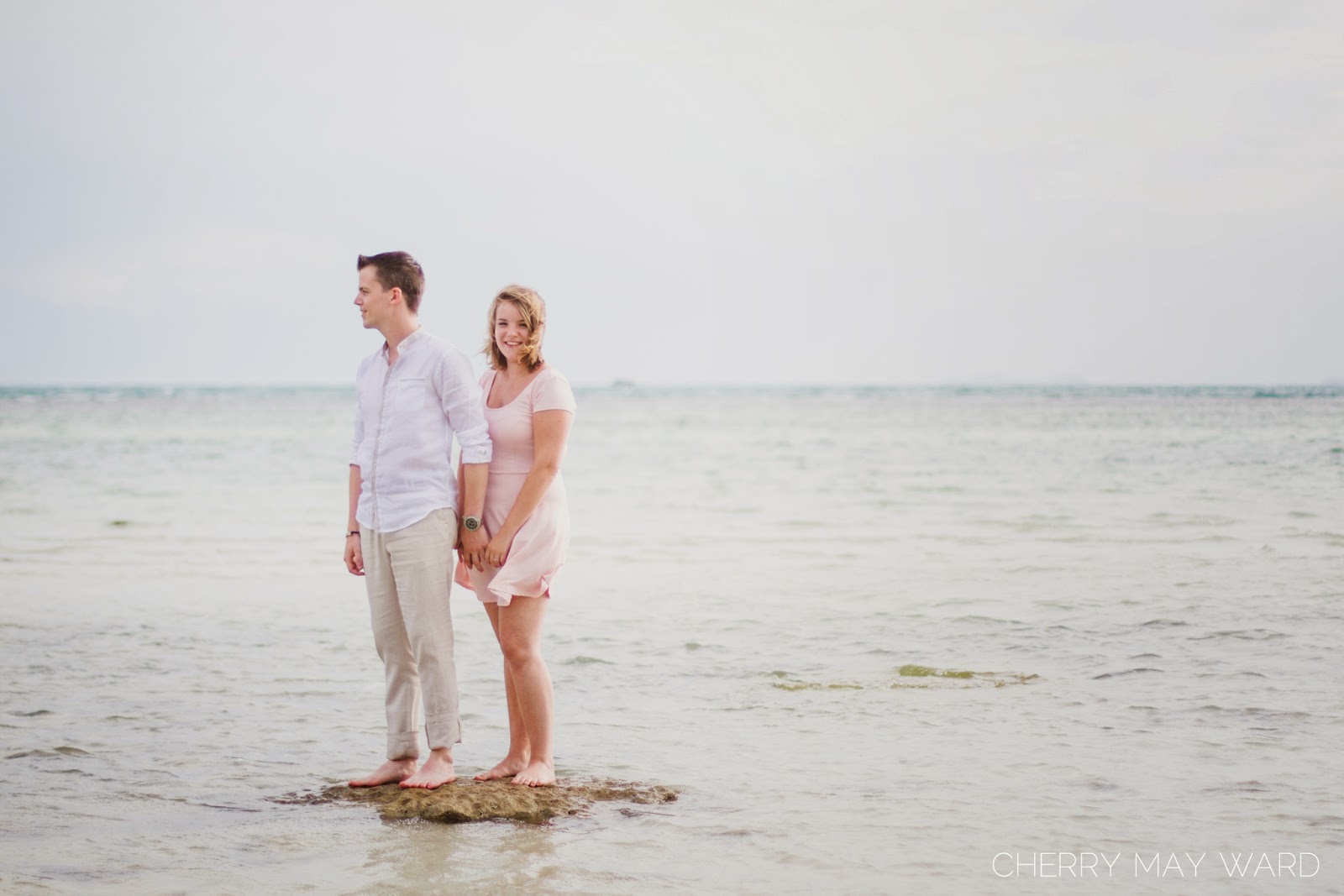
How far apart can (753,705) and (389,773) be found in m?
2.09

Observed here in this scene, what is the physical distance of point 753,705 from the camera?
6059 mm

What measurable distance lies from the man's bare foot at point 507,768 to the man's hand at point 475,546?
0.85 meters

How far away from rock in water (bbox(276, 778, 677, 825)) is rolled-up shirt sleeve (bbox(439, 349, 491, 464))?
123 cm

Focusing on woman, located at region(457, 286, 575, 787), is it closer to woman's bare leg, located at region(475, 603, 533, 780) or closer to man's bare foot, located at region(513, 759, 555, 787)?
man's bare foot, located at region(513, 759, 555, 787)

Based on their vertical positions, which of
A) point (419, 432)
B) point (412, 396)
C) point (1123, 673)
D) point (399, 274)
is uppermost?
point (399, 274)

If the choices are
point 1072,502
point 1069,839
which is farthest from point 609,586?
point 1072,502

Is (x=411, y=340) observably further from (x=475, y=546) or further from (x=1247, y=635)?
(x=1247, y=635)

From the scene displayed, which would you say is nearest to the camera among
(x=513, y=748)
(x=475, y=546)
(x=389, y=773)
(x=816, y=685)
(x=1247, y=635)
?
(x=475, y=546)

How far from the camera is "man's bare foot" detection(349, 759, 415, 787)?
4.59 m

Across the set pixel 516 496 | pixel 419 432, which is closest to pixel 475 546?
pixel 516 496

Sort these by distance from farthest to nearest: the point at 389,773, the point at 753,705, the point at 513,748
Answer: the point at 753,705
the point at 513,748
the point at 389,773

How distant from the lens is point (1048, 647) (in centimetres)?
727

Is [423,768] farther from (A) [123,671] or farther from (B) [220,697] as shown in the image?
(A) [123,671]

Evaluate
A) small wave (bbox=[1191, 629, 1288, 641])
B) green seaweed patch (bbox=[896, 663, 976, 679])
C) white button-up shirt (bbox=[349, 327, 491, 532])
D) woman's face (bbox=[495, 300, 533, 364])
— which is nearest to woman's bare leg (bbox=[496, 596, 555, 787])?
white button-up shirt (bbox=[349, 327, 491, 532])
